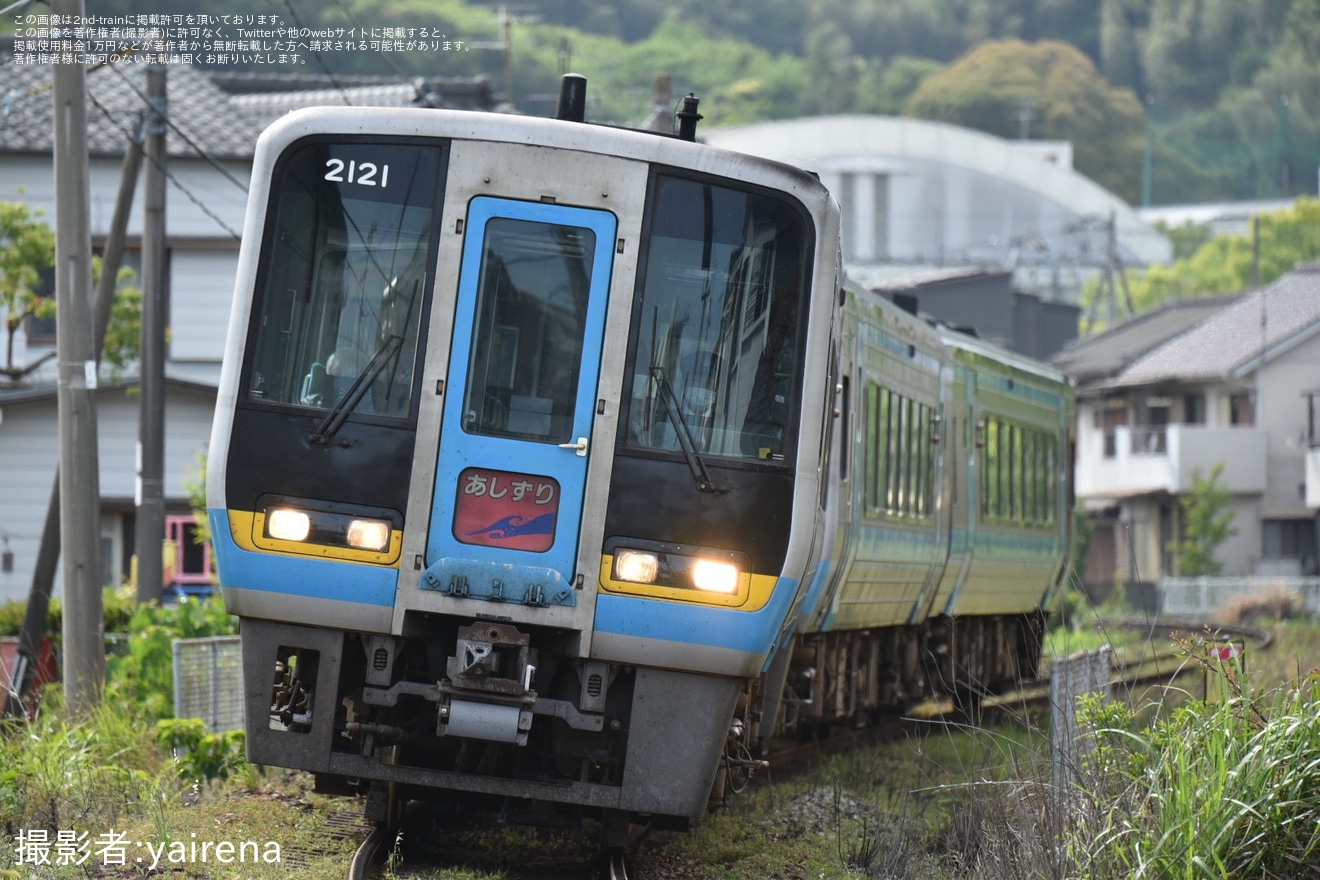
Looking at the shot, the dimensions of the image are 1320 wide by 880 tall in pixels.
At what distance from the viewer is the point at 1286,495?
128ft

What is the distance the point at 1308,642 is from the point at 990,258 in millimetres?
42630

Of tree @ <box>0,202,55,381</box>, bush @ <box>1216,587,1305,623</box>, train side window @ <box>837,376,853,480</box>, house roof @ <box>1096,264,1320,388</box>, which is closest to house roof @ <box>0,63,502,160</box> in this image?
tree @ <box>0,202,55,381</box>

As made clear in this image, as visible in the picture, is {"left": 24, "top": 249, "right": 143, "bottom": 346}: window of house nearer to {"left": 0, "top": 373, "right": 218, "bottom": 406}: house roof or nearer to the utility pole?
{"left": 0, "top": 373, "right": 218, "bottom": 406}: house roof

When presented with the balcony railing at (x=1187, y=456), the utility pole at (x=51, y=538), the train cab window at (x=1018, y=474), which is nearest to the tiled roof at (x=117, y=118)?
the utility pole at (x=51, y=538)

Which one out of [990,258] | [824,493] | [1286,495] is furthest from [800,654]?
[990,258]

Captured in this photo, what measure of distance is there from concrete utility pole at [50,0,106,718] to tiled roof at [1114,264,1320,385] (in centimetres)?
3088

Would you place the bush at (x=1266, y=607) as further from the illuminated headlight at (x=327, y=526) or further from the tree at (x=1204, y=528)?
the illuminated headlight at (x=327, y=526)

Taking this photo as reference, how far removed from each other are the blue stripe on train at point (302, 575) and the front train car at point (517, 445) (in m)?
0.01

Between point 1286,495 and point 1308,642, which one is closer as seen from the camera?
point 1308,642

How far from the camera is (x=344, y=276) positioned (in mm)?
7105

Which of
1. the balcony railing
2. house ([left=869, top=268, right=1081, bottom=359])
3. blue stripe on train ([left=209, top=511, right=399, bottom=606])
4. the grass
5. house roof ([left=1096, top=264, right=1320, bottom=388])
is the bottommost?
the grass

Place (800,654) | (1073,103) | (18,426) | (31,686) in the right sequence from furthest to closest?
(1073,103) < (18,426) < (31,686) < (800,654)

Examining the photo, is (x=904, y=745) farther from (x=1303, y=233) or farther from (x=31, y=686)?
(x=1303, y=233)

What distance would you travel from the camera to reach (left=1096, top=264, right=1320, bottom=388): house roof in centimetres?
3828
